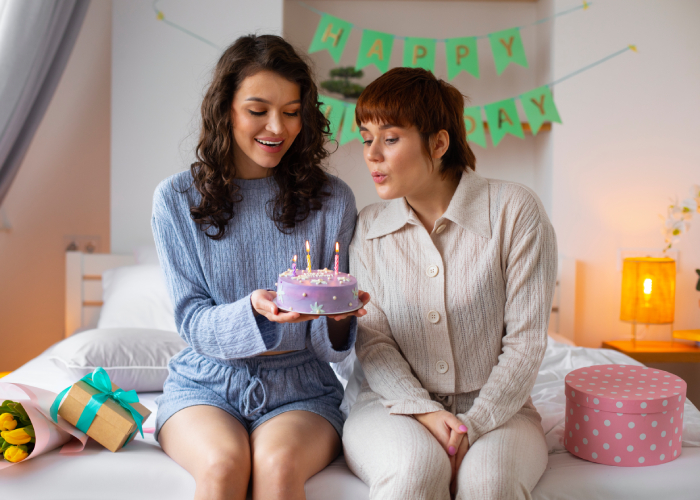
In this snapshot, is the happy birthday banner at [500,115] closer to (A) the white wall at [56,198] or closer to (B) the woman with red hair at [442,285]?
(A) the white wall at [56,198]

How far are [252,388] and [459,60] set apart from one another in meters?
2.00

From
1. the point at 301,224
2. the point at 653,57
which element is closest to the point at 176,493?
the point at 301,224

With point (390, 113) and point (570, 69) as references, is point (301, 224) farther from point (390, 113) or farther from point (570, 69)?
point (570, 69)

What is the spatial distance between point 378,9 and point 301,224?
1985 mm

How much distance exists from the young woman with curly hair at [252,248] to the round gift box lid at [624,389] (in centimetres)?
52

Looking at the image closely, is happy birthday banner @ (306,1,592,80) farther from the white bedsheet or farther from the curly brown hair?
the white bedsheet

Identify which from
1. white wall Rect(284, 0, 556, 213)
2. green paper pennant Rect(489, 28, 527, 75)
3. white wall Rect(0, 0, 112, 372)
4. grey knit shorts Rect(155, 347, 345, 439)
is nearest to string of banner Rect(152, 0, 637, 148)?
green paper pennant Rect(489, 28, 527, 75)

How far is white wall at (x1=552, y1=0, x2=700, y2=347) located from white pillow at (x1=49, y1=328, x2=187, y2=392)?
77.1 inches

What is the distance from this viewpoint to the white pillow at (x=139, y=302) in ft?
7.40

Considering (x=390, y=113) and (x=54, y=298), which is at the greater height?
(x=390, y=113)

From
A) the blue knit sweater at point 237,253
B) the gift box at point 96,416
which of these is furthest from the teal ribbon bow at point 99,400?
the blue knit sweater at point 237,253

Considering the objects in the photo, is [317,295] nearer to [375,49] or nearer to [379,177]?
[379,177]

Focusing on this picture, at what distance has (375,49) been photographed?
105 inches

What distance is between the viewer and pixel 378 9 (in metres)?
2.98
